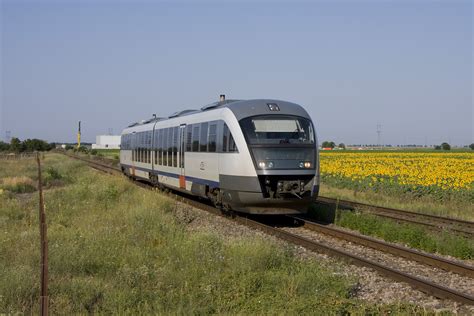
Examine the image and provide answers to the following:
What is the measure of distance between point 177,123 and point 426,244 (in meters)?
10.5

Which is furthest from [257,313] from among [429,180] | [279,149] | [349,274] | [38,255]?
[429,180]

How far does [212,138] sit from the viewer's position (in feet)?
48.5

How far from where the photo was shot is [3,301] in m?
6.28

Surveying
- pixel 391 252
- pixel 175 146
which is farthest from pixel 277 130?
pixel 175 146

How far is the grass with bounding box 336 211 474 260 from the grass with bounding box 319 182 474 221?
442 cm

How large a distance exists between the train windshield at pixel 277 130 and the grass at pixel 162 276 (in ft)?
9.87

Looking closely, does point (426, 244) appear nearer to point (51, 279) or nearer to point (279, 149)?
point (279, 149)

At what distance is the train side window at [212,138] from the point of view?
14.5m

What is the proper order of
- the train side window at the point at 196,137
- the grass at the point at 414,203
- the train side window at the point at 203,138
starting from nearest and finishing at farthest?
the train side window at the point at 203,138, the train side window at the point at 196,137, the grass at the point at 414,203

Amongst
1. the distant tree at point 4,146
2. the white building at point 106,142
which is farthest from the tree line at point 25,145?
the white building at point 106,142

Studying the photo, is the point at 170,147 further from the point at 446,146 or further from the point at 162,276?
the point at 446,146

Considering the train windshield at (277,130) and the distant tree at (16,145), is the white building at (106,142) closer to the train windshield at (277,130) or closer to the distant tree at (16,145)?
the distant tree at (16,145)

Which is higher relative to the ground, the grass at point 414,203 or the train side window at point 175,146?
the train side window at point 175,146

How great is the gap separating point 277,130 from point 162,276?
259 inches
